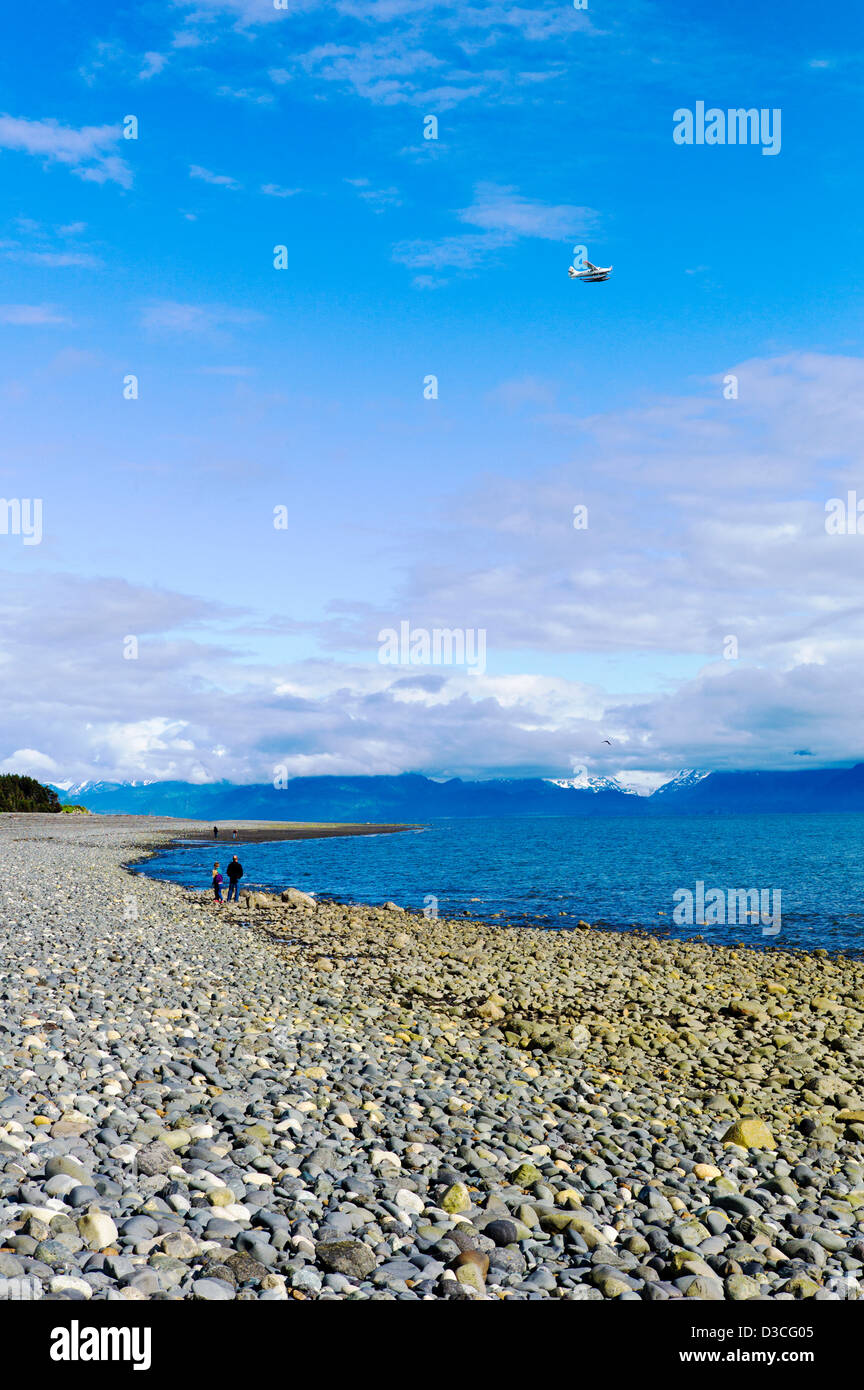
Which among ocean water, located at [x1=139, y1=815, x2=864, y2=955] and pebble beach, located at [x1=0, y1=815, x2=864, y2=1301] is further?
ocean water, located at [x1=139, y1=815, x2=864, y2=955]

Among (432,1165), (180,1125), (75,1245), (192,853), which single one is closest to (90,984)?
(180,1125)

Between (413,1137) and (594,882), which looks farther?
(594,882)

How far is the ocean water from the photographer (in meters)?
41.7

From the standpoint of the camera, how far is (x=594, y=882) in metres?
63.5

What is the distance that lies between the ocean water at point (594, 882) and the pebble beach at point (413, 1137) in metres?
18.3

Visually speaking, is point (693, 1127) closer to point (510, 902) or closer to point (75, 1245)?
point (75, 1245)

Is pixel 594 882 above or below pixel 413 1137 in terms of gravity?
below

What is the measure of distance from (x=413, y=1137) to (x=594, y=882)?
179ft

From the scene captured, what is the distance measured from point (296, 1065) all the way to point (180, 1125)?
360 centimetres

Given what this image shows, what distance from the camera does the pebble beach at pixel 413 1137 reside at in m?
7.42

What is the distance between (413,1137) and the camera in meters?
10.9

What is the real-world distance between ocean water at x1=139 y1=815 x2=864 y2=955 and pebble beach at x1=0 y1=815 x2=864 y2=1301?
1832cm

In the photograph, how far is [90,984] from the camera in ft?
58.6
